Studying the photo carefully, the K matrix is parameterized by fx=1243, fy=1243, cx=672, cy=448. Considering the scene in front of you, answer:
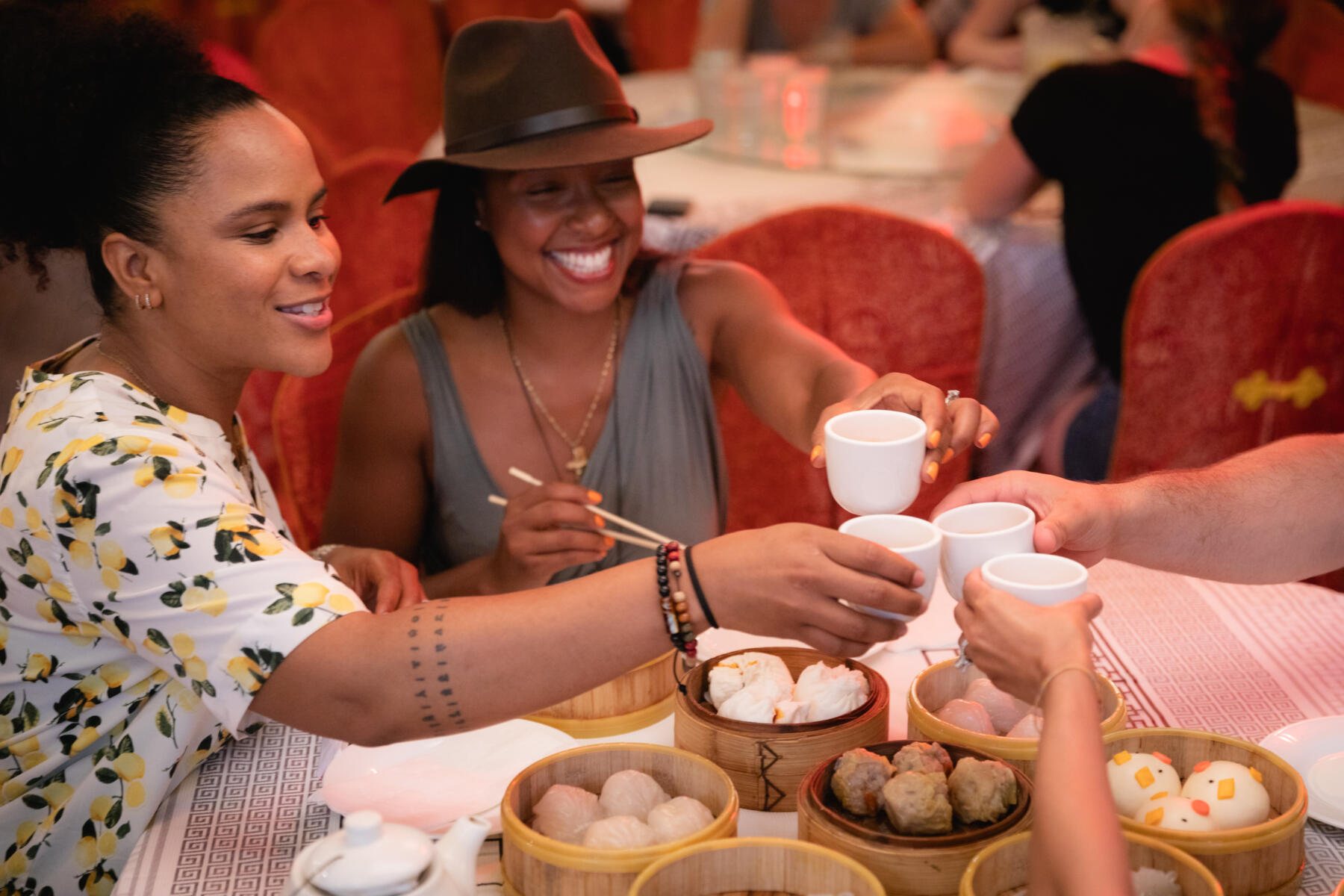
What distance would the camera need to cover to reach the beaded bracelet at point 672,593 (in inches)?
51.3

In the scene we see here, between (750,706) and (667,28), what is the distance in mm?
6026

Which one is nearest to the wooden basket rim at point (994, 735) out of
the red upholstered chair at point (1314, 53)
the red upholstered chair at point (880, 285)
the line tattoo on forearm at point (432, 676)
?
the line tattoo on forearm at point (432, 676)

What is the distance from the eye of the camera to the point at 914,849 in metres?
1.12

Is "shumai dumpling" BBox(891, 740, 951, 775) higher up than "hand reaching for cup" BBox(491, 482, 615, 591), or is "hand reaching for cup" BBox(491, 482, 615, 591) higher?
"shumai dumpling" BBox(891, 740, 951, 775)

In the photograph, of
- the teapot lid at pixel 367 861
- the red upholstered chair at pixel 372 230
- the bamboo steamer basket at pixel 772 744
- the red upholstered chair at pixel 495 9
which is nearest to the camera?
the teapot lid at pixel 367 861

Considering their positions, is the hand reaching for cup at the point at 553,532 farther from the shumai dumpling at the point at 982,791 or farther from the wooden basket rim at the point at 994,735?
the shumai dumpling at the point at 982,791

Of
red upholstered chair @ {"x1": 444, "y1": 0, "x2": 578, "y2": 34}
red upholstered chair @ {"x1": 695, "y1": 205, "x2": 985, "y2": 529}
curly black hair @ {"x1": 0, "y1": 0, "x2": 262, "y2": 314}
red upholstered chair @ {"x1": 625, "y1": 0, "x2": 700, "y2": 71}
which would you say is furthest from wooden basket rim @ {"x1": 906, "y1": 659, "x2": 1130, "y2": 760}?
red upholstered chair @ {"x1": 625, "y1": 0, "x2": 700, "y2": 71}

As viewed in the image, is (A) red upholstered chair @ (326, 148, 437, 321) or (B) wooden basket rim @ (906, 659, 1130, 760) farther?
(A) red upholstered chair @ (326, 148, 437, 321)

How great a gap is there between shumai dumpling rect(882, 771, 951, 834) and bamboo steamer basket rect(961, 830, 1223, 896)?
51mm

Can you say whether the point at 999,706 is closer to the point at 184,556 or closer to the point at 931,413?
the point at 931,413

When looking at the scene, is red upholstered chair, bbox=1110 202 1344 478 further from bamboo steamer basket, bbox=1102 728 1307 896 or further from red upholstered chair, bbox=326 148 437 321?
red upholstered chair, bbox=326 148 437 321

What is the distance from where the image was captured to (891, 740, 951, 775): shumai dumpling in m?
1.20

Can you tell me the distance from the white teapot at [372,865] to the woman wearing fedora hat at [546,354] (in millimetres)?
885

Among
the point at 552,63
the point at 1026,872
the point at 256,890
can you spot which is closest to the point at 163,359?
the point at 256,890
